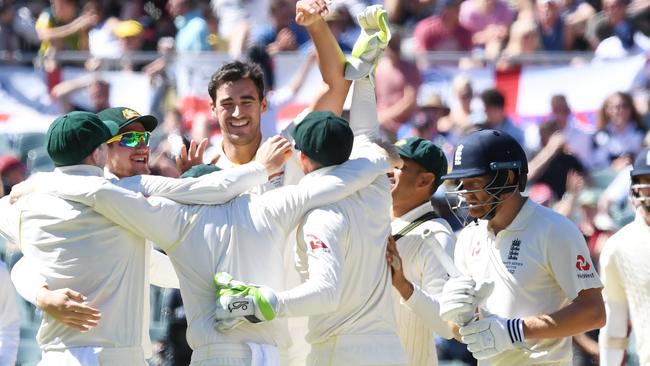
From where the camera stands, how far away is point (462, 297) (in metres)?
6.78

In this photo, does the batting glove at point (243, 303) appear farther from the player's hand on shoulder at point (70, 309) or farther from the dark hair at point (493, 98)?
the dark hair at point (493, 98)

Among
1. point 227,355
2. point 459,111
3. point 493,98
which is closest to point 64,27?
point 459,111

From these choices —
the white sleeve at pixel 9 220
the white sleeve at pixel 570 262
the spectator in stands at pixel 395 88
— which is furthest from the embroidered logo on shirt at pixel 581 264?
the spectator in stands at pixel 395 88

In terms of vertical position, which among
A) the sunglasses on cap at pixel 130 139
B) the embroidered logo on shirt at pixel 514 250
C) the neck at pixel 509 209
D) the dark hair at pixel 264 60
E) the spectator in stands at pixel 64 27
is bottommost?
the embroidered logo on shirt at pixel 514 250

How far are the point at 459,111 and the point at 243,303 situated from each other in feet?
22.2

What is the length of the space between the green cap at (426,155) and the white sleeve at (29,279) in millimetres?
2235

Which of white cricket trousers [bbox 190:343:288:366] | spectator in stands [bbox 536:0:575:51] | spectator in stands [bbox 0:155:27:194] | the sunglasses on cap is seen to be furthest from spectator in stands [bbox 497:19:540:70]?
white cricket trousers [bbox 190:343:288:366]

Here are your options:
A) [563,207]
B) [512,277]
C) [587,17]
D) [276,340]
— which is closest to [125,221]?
[276,340]

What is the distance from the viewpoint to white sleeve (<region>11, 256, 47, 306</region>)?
7195mm

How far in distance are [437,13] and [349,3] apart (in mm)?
979

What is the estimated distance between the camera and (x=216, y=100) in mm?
7949

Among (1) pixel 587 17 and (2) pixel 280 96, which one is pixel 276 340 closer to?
(2) pixel 280 96

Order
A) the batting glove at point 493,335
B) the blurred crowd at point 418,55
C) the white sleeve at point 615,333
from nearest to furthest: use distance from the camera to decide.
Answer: the batting glove at point 493,335, the white sleeve at point 615,333, the blurred crowd at point 418,55

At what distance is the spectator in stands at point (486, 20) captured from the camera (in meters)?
14.1
